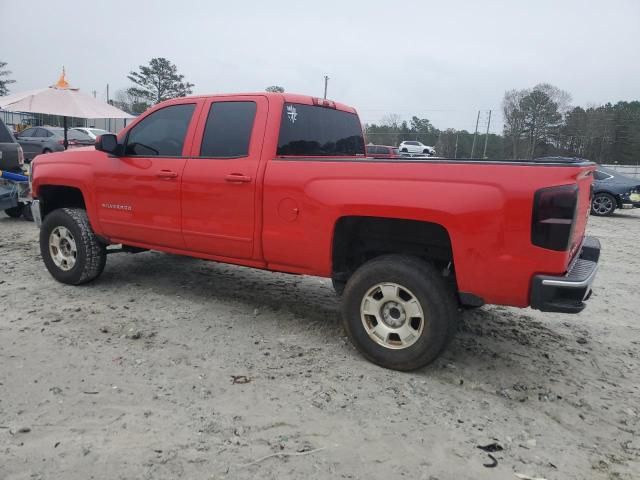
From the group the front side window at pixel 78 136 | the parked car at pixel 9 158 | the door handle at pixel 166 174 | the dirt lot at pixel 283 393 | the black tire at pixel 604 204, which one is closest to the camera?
the dirt lot at pixel 283 393

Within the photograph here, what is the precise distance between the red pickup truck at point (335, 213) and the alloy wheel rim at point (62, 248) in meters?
0.02

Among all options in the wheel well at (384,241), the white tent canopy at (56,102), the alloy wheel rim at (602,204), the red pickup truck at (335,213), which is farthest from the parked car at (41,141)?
the wheel well at (384,241)

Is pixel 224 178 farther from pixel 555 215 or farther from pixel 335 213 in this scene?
pixel 555 215

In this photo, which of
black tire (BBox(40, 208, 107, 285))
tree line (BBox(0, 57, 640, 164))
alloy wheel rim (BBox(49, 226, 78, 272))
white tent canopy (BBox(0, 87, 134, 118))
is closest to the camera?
black tire (BBox(40, 208, 107, 285))

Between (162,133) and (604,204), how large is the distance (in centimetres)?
1409

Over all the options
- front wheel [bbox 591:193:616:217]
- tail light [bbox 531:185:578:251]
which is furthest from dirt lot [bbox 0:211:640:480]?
front wheel [bbox 591:193:616:217]

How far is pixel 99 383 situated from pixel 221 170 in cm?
187

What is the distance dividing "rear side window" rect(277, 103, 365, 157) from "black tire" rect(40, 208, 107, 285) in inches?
92.1

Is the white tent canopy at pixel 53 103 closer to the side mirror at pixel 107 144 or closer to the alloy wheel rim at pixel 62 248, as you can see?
the alloy wheel rim at pixel 62 248

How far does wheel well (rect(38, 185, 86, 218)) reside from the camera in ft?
18.0

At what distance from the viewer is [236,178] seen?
13.5 feet

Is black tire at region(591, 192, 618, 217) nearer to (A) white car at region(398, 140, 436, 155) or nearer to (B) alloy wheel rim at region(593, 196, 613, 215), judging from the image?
(B) alloy wheel rim at region(593, 196, 613, 215)

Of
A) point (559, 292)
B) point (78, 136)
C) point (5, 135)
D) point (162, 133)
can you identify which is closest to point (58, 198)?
point (162, 133)

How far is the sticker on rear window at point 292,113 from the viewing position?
4.30m
